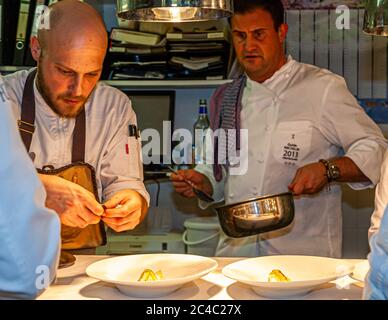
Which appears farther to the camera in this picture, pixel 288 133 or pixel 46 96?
pixel 288 133

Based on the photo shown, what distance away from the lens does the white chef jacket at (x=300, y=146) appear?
7.48 ft

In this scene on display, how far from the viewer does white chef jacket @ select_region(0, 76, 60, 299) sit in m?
0.91

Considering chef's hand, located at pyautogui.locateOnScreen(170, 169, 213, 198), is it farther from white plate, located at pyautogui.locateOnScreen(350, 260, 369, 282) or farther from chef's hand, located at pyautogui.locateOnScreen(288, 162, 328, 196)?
white plate, located at pyautogui.locateOnScreen(350, 260, 369, 282)

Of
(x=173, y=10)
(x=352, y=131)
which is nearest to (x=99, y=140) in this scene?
(x=173, y=10)

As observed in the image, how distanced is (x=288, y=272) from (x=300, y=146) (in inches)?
35.0

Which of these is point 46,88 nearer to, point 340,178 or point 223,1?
point 223,1

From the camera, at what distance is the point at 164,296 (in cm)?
134

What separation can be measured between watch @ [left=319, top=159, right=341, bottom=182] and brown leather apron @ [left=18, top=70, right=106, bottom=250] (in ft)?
2.45

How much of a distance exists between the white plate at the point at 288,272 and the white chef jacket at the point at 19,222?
49 centimetres

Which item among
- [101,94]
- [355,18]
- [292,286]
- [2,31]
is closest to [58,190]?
[292,286]

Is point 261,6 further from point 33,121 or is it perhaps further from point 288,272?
point 288,272

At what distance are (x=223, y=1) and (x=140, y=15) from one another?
24 cm

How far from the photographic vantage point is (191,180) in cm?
226

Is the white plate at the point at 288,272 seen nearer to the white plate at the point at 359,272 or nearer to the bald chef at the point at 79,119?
the white plate at the point at 359,272
